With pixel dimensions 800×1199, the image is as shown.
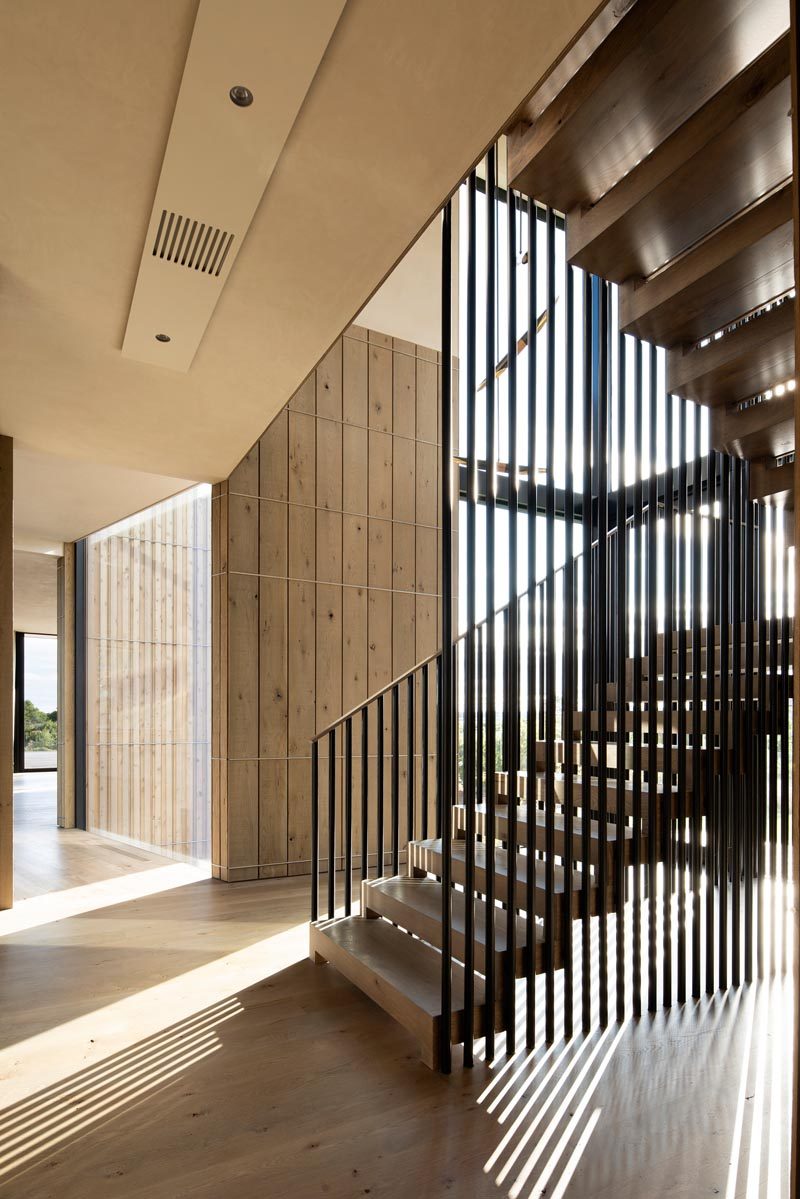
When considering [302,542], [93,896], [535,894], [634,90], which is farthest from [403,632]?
[634,90]

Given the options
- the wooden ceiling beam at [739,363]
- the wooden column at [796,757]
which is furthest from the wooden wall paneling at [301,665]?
the wooden column at [796,757]

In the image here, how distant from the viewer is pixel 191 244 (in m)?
2.64

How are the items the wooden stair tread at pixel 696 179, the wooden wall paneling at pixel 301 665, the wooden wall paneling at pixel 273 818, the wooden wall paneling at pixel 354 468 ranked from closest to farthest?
1. the wooden stair tread at pixel 696 179
2. the wooden wall paneling at pixel 273 818
3. the wooden wall paneling at pixel 301 665
4. the wooden wall paneling at pixel 354 468

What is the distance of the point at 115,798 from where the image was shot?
22.4 ft

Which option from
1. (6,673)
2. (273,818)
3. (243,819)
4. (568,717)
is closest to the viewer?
(568,717)

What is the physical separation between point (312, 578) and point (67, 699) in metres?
3.49

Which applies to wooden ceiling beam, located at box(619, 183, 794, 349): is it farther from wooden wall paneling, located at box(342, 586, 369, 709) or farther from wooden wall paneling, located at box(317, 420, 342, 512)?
wooden wall paneling, located at box(342, 586, 369, 709)

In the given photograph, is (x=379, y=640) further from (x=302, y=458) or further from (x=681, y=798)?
(x=681, y=798)

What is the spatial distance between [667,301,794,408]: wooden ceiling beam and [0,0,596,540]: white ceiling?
3.47ft

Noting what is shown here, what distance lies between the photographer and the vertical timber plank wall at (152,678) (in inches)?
223

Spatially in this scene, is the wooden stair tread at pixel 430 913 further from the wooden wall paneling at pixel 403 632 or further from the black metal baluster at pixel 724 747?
the wooden wall paneling at pixel 403 632

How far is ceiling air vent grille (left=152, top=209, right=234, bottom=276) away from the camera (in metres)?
2.55

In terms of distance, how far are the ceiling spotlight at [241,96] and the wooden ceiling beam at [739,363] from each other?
66.0 inches

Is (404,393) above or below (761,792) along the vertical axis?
above
